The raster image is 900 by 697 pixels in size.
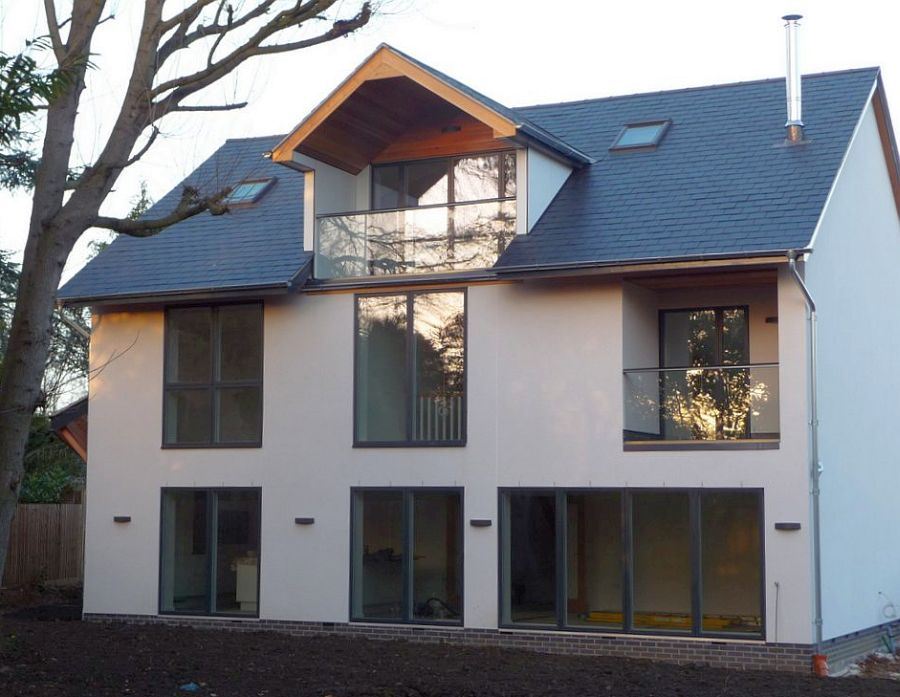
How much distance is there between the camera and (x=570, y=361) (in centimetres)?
1588

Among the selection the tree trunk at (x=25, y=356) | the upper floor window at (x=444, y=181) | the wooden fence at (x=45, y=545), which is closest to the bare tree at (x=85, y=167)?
the tree trunk at (x=25, y=356)

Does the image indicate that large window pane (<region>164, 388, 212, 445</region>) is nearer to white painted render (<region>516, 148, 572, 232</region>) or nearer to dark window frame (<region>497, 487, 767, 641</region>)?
dark window frame (<region>497, 487, 767, 641</region>)

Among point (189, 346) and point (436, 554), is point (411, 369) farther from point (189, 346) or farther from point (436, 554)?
point (189, 346)

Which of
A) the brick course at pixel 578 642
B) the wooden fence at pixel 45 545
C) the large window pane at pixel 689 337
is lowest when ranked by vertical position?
the brick course at pixel 578 642

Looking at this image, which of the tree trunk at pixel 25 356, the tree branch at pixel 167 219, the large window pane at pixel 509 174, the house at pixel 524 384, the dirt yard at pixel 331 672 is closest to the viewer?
the tree trunk at pixel 25 356

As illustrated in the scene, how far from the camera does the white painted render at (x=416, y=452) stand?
1462 cm

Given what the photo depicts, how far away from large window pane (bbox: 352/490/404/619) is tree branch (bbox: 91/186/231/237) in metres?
6.03

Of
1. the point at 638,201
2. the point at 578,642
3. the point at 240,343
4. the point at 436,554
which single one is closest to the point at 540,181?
the point at 638,201

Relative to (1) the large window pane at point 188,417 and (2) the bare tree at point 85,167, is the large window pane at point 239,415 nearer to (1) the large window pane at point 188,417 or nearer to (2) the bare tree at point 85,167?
(1) the large window pane at point 188,417

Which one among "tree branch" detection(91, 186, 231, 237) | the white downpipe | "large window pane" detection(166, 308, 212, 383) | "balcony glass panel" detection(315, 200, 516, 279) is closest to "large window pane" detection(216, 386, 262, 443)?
"large window pane" detection(166, 308, 212, 383)

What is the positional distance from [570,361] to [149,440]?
21.5 feet

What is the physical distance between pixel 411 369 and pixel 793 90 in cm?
623

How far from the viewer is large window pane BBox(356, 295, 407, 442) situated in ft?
55.6

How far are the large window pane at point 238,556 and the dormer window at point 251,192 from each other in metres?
4.95
